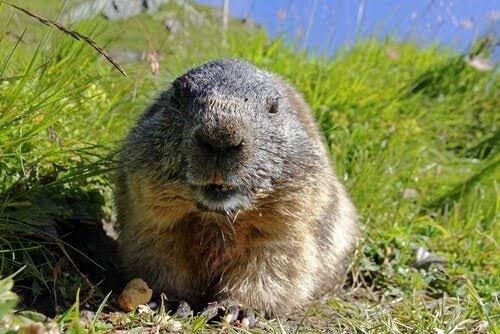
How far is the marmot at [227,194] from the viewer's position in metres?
3.29

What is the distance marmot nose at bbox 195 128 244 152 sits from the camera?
10.2ft

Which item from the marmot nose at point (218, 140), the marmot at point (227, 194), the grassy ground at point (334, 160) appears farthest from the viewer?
the grassy ground at point (334, 160)

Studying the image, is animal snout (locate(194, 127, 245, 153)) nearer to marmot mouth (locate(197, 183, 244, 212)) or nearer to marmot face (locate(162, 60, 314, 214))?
marmot face (locate(162, 60, 314, 214))

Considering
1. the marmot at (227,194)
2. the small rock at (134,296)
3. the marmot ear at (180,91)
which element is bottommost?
the small rock at (134,296)

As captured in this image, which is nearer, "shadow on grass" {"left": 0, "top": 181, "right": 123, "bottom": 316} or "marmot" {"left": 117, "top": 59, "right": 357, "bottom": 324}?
"marmot" {"left": 117, "top": 59, "right": 357, "bottom": 324}

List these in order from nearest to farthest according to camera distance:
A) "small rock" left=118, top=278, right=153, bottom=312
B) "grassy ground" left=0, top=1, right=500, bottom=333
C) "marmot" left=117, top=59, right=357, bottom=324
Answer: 1. "marmot" left=117, top=59, right=357, bottom=324
2. "small rock" left=118, top=278, right=153, bottom=312
3. "grassy ground" left=0, top=1, right=500, bottom=333

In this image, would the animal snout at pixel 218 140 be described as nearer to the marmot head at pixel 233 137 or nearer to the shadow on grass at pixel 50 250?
the marmot head at pixel 233 137

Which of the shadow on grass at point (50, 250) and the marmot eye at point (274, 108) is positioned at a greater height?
the marmot eye at point (274, 108)

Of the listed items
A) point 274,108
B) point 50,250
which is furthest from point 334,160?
point 50,250

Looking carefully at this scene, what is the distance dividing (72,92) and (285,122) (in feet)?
4.59

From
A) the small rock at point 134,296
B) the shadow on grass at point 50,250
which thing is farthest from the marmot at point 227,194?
the shadow on grass at point 50,250

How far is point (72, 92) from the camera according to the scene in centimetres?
426

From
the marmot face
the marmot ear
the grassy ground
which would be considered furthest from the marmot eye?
the grassy ground

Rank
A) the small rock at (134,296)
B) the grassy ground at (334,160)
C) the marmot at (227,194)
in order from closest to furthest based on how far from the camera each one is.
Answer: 1. the marmot at (227,194)
2. the small rock at (134,296)
3. the grassy ground at (334,160)
